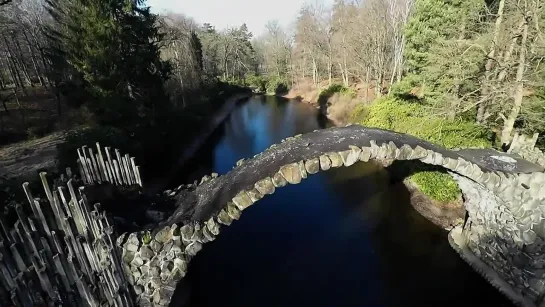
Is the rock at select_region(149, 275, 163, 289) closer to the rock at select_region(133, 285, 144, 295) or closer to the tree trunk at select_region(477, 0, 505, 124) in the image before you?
the rock at select_region(133, 285, 144, 295)

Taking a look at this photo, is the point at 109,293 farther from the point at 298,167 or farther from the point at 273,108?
the point at 273,108

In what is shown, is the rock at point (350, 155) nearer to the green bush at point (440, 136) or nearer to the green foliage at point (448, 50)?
the green bush at point (440, 136)

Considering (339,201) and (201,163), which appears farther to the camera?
(201,163)

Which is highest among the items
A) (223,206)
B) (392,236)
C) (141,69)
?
(141,69)

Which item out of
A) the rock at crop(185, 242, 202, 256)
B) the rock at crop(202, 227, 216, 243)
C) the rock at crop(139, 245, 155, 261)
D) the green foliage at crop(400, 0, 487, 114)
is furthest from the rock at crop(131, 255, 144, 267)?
the green foliage at crop(400, 0, 487, 114)

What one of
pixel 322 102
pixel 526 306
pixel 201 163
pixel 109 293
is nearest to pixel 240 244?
pixel 109 293

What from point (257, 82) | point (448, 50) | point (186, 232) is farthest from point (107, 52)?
point (257, 82)

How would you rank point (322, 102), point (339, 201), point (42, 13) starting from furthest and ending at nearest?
point (42, 13) → point (322, 102) → point (339, 201)
